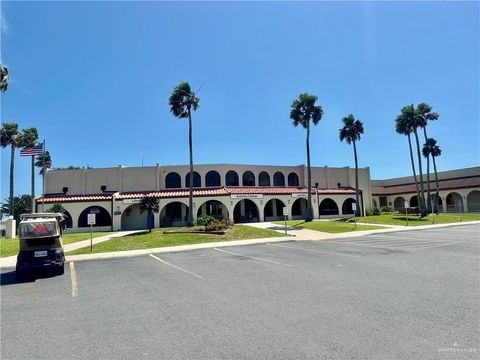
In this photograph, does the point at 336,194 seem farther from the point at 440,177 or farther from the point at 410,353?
the point at 410,353

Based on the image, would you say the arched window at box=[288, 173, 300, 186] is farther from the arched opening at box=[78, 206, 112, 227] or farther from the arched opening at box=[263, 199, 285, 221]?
the arched opening at box=[78, 206, 112, 227]

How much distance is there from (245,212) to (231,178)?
478cm

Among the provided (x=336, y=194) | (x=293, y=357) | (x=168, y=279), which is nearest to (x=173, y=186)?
(x=336, y=194)

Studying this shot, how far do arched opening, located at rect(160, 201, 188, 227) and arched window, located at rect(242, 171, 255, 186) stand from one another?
8.73 m

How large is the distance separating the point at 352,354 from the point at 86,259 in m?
14.7

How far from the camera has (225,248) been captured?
1908cm

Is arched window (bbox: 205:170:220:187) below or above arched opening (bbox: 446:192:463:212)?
above

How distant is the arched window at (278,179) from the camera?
4415 cm

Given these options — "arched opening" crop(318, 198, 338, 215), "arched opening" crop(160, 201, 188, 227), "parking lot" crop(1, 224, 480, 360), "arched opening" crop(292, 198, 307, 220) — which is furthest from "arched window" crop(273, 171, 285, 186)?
"parking lot" crop(1, 224, 480, 360)

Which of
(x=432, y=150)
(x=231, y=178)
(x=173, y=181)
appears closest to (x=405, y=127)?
(x=432, y=150)

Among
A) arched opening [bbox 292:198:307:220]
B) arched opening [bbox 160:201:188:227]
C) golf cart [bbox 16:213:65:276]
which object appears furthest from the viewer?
arched opening [bbox 292:198:307:220]

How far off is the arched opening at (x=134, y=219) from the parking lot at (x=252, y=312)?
2589cm

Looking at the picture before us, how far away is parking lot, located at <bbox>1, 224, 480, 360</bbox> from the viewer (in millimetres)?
4777

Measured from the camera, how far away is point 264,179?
143 feet
